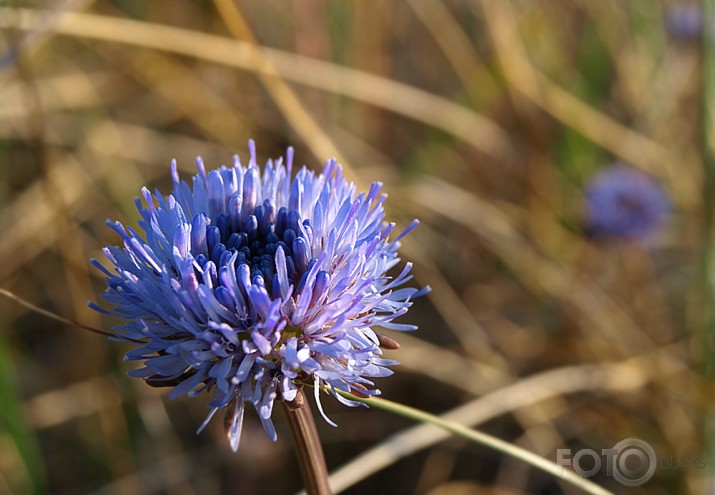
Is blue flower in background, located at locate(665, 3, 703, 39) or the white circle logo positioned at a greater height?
blue flower in background, located at locate(665, 3, 703, 39)

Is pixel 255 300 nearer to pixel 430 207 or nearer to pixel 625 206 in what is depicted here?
pixel 430 207

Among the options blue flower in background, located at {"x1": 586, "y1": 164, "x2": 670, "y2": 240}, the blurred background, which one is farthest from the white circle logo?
blue flower in background, located at {"x1": 586, "y1": 164, "x2": 670, "y2": 240}

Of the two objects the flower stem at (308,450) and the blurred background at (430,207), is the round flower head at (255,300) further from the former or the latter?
the blurred background at (430,207)

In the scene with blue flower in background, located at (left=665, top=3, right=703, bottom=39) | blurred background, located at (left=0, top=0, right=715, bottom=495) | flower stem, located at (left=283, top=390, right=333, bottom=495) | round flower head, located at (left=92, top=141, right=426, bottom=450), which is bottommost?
flower stem, located at (left=283, top=390, right=333, bottom=495)

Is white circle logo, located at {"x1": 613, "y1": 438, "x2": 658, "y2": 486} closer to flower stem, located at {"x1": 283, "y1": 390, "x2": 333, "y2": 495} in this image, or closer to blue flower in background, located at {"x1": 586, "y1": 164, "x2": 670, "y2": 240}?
blue flower in background, located at {"x1": 586, "y1": 164, "x2": 670, "y2": 240}

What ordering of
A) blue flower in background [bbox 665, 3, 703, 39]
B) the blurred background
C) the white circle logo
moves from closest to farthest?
the white circle logo → the blurred background → blue flower in background [bbox 665, 3, 703, 39]

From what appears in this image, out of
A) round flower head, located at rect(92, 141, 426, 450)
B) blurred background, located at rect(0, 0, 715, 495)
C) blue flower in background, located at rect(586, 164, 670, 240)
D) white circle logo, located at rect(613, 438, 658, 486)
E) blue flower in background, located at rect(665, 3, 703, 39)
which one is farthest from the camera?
blue flower in background, located at rect(665, 3, 703, 39)

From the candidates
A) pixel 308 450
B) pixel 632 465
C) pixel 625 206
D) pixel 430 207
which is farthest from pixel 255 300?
pixel 625 206
